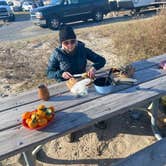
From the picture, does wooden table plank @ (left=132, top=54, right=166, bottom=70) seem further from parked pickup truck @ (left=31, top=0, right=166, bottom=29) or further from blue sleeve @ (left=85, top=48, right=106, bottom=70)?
parked pickup truck @ (left=31, top=0, right=166, bottom=29)

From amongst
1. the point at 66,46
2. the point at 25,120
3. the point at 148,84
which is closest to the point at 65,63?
the point at 66,46

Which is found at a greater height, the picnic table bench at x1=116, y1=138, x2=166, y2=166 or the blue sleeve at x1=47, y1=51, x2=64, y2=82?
the blue sleeve at x1=47, y1=51, x2=64, y2=82

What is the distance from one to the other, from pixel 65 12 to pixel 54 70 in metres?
11.9

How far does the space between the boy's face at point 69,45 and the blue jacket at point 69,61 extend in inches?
4.0

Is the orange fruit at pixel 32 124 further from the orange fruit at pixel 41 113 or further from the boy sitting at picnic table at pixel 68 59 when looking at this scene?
the boy sitting at picnic table at pixel 68 59

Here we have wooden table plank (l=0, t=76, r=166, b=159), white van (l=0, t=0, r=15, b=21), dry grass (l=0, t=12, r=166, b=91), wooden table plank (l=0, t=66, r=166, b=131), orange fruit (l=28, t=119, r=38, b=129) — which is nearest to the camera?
wooden table plank (l=0, t=76, r=166, b=159)

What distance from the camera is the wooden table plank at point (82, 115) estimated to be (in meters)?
2.38

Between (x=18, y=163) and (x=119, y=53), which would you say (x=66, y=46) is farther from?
(x=119, y=53)

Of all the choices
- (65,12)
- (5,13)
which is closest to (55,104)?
(65,12)

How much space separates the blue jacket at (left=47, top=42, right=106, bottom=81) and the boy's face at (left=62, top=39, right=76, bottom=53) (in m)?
0.10

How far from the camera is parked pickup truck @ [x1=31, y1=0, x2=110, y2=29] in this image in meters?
15.0

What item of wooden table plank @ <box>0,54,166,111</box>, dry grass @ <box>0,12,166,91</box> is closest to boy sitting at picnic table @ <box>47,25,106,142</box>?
wooden table plank @ <box>0,54,166,111</box>

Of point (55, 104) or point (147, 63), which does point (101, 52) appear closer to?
point (147, 63)

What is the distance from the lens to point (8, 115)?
2.82 m
